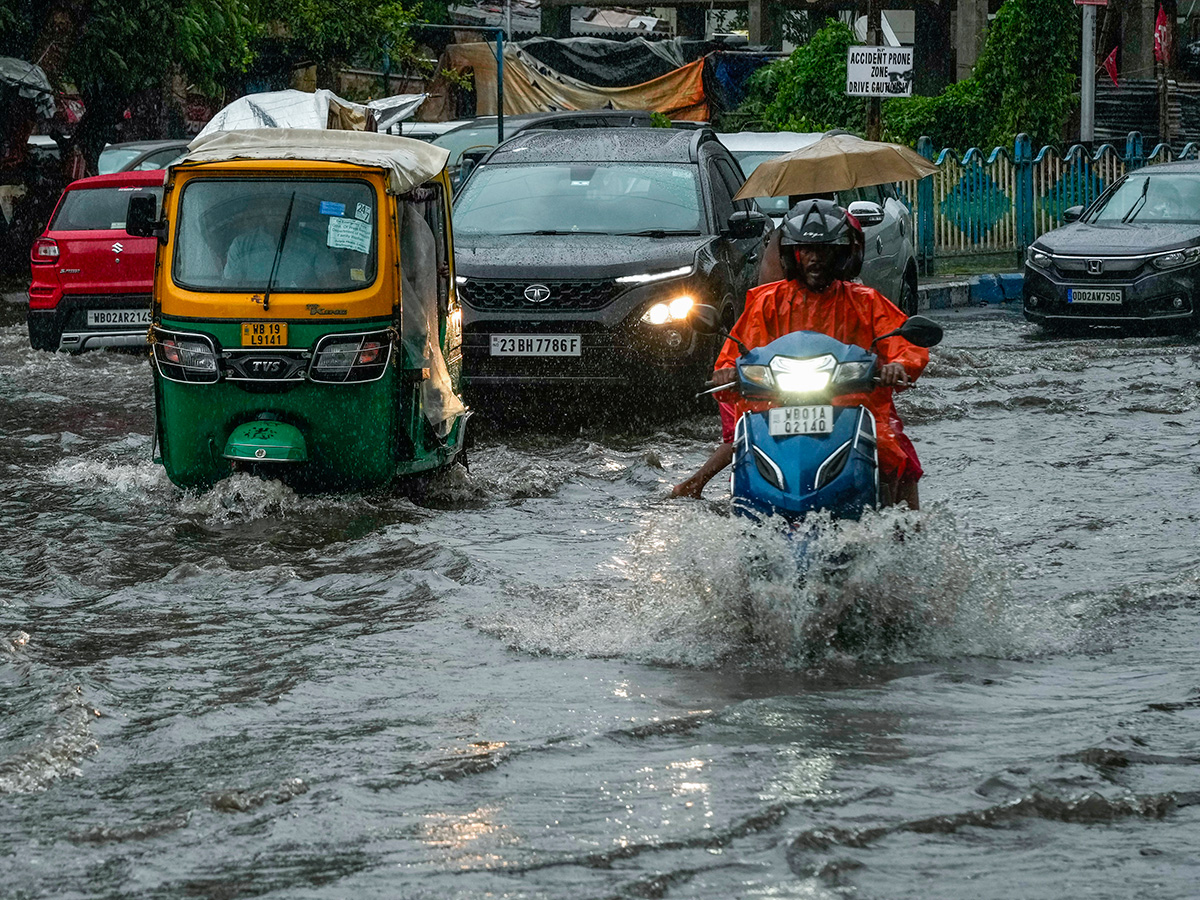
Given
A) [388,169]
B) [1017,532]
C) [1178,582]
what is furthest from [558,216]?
[1178,582]

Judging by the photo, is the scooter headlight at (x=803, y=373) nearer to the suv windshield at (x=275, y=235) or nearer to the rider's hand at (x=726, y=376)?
the rider's hand at (x=726, y=376)

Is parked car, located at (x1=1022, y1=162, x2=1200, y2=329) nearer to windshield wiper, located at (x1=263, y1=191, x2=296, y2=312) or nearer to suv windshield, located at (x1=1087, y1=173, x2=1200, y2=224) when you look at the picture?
suv windshield, located at (x1=1087, y1=173, x2=1200, y2=224)

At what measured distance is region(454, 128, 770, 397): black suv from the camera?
1070 cm

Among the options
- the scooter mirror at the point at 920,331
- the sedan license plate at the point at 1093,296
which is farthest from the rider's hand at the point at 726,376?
the sedan license plate at the point at 1093,296

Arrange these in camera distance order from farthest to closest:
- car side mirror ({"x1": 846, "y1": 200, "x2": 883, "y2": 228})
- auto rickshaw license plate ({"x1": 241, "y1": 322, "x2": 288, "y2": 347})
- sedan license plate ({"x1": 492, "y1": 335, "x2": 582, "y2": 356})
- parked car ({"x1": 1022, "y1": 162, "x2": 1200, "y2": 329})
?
1. parked car ({"x1": 1022, "y1": 162, "x2": 1200, "y2": 329})
2. car side mirror ({"x1": 846, "y1": 200, "x2": 883, "y2": 228})
3. sedan license plate ({"x1": 492, "y1": 335, "x2": 582, "y2": 356})
4. auto rickshaw license plate ({"x1": 241, "y1": 322, "x2": 288, "y2": 347})

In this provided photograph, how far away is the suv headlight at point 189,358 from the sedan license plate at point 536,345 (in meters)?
2.81

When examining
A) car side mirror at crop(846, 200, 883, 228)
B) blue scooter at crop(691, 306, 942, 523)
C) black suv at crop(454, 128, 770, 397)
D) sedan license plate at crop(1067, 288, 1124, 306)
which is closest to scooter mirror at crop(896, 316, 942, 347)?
blue scooter at crop(691, 306, 942, 523)

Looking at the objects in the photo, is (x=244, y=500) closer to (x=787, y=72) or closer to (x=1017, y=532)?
(x=1017, y=532)

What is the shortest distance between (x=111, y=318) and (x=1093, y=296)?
Result: 8325mm

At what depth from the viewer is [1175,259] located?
16.2 m

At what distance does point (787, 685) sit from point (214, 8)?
19.7 m

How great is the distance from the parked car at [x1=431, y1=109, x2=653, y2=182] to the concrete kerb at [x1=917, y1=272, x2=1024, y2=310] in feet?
11.5

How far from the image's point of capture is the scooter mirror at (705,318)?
5.93 m

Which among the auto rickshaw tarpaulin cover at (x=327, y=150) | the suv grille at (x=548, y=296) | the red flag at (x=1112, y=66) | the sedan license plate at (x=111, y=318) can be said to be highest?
the red flag at (x=1112, y=66)
